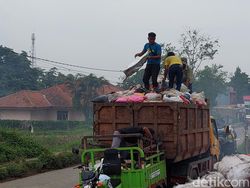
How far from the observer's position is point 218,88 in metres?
58.2

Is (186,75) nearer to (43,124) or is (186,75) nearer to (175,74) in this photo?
(175,74)

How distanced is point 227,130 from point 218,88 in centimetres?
4376

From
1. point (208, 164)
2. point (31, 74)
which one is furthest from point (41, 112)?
point (208, 164)

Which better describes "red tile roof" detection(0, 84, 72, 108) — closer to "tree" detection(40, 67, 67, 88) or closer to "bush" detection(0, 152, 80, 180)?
"tree" detection(40, 67, 67, 88)

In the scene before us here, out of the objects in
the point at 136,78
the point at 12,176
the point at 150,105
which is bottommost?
the point at 12,176

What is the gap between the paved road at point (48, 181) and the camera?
41.3 ft

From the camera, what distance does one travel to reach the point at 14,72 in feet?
151

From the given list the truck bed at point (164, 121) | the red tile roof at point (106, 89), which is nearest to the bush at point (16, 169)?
the truck bed at point (164, 121)

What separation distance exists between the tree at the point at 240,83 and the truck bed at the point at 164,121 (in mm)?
67506

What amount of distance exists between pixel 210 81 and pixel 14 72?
2439 centimetres

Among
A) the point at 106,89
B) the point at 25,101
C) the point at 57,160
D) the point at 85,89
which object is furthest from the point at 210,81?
the point at 57,160

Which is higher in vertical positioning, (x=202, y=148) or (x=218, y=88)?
(x=218, y=88)

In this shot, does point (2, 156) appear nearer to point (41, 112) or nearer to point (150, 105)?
point (150, 105)

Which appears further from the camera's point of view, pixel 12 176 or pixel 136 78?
pixel 136 78
